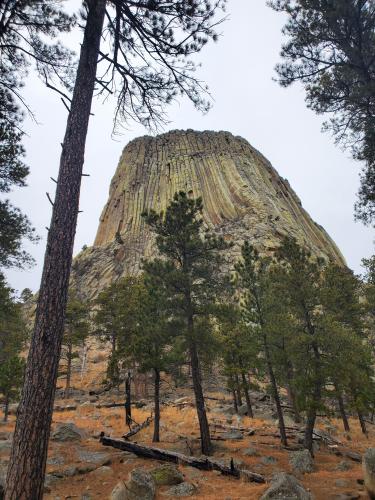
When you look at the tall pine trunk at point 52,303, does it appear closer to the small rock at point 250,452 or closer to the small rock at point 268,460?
the small rock at point 268,460

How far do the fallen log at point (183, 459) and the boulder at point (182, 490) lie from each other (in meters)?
1.78

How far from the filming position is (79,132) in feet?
19.1

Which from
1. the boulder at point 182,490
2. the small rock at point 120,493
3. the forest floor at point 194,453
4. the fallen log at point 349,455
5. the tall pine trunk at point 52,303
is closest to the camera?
the tall pine trunk at point 52,303

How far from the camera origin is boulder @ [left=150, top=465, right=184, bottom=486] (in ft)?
25.9

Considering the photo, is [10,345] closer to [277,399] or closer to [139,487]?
[277,399]

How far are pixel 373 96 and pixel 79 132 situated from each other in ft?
26.0

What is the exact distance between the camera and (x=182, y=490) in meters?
7.56

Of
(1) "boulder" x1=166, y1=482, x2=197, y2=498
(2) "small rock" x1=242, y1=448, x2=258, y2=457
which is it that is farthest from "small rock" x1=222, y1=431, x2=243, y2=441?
(1) "boulder" x1=166, y1=482, x2=197, y2=498

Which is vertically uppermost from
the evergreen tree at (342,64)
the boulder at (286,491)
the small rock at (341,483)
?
the evergreen tree at (342,64)

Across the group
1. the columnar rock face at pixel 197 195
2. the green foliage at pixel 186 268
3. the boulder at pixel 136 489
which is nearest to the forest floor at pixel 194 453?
the boulder at pixel 136 489

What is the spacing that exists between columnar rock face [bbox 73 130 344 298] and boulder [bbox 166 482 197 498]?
38.5 meters

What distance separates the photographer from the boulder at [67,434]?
502 inches

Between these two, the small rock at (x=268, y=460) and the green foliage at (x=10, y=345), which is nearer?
the small rock at (x=268, y=460)

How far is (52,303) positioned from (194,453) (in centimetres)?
1014
